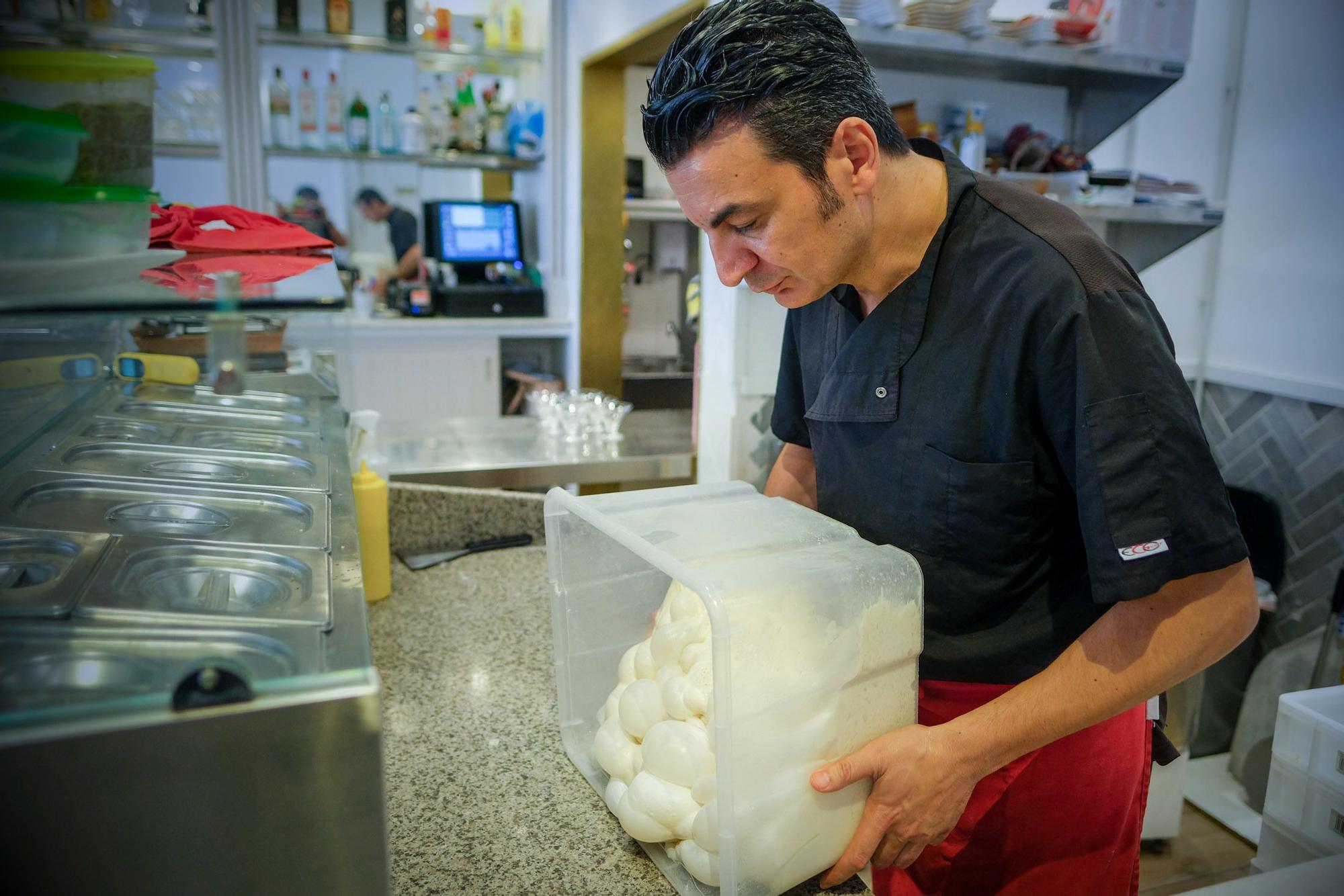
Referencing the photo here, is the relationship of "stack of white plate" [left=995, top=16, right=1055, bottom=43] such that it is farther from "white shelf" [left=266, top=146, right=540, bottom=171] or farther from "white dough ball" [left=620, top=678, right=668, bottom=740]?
"white shelf" [left=266, top=146, right=540, bottom=171]

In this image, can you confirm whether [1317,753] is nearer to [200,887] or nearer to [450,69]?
[200,887]

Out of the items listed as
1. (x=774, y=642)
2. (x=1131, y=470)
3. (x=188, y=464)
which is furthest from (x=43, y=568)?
(x=1131, y=470)

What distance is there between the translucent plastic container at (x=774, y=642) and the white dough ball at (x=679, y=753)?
17mm

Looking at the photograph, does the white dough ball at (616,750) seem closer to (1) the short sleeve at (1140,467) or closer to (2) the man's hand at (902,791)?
(2) the man's hand at (902,791)

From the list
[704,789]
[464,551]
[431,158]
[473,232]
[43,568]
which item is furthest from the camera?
[473,232]

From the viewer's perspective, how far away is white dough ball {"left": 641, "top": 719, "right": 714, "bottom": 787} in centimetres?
88

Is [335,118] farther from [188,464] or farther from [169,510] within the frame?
[169,510]

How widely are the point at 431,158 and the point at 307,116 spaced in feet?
2.13

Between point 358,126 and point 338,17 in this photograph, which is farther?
point 358,126

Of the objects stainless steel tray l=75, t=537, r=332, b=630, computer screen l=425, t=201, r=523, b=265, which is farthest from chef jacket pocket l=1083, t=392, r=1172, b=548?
computer screen l=425, t=201, r=523, b=265

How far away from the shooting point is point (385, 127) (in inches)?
206

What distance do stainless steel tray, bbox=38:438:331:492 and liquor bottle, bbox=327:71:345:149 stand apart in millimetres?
4446

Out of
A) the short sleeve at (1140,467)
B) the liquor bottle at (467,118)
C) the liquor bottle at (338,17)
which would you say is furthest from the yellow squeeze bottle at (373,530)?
the liquor bottle at (338,17)

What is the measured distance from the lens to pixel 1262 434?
3.46 m
